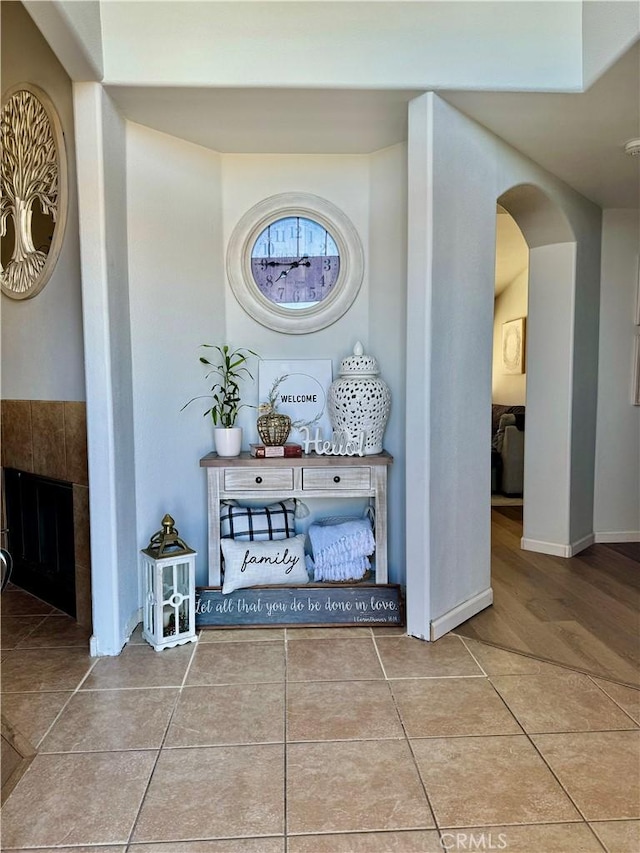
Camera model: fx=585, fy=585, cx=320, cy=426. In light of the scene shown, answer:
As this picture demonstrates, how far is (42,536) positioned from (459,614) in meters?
2.01

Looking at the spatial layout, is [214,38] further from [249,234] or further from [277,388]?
[277,388]

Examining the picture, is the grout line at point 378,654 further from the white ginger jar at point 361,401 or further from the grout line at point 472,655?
the white ginger jar at point 361,401

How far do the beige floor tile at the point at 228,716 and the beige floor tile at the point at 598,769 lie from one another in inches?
31.0

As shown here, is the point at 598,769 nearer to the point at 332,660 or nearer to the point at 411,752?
the point at 411,752

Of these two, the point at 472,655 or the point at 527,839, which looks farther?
the point at 472,655

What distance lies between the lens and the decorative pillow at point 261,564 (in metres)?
2.55

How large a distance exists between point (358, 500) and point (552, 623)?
1.03 meters

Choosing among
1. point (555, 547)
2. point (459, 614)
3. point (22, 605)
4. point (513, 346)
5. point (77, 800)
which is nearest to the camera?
point (77, 800)

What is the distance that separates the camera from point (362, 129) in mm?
2543

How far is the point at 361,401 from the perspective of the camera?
267cm

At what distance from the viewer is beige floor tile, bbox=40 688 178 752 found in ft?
5.62

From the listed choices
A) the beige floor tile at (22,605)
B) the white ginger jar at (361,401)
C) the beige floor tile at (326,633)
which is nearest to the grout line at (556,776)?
the beige floor tile at (326,633)

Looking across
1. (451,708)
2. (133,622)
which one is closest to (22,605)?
(133,622)

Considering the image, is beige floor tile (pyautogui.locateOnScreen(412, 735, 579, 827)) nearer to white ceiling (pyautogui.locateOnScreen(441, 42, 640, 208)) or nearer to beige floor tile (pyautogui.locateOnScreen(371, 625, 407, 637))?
beige floor tile (pyautogui.locateOnScreen(371, 625, 407, 637))
